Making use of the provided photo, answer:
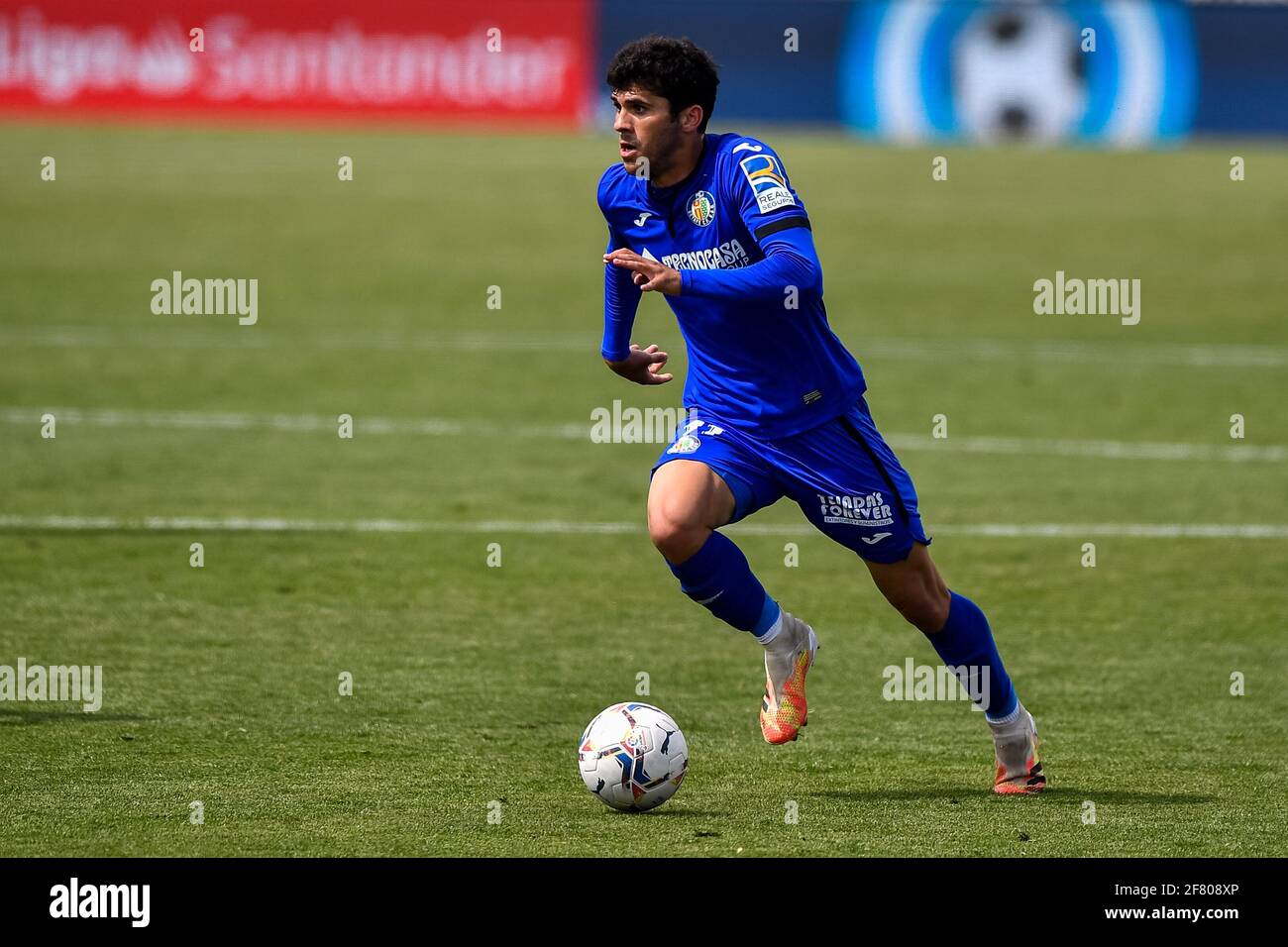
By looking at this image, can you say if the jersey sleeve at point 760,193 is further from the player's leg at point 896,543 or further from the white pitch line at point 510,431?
the white pitch line at point 510,431

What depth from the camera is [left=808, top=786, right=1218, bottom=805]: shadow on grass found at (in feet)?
22.6

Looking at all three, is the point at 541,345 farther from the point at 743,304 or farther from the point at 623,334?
the point at 743,304

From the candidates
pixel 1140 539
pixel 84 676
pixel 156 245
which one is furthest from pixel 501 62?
pixel 84 676

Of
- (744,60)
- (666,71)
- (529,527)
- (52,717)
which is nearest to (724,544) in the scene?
(666,71)

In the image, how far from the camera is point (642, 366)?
7641mm

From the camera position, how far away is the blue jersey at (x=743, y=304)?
6812 millimetres

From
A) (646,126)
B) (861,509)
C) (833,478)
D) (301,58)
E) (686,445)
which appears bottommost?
(861,509)

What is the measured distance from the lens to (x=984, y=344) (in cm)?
1939

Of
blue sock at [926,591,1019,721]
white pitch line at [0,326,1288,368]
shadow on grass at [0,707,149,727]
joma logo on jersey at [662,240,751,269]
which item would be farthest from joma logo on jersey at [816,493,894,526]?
white pitch line at [0,326,1288,368]

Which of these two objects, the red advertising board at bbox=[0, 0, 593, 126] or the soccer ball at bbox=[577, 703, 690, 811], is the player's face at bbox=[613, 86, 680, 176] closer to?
the soccer ball at bbox=[577, 703, 690, 811]

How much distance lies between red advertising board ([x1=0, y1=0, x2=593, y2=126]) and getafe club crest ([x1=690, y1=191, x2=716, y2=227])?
3193 centimetres

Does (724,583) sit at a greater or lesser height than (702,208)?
lesser

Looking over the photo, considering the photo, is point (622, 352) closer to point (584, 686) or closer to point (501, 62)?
point (584, 686)

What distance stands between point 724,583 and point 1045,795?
4.42 ft
